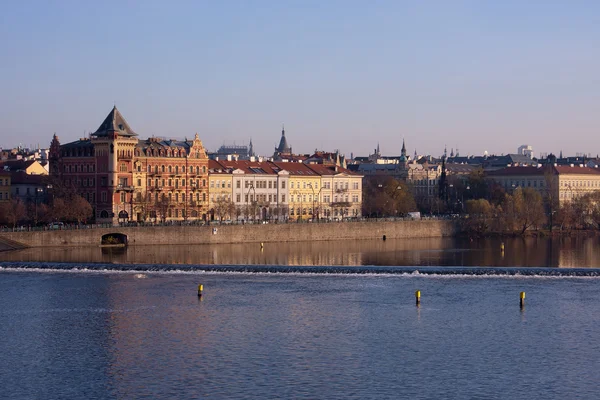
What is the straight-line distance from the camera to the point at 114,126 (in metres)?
86.2

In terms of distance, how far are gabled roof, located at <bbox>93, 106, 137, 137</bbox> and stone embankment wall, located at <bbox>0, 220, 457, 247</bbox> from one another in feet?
38.8

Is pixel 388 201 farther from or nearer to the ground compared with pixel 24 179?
nearer to the ground

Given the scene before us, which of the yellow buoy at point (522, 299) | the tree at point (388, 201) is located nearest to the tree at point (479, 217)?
the tree at point (388, 201)

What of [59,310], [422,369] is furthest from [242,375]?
[59,310]

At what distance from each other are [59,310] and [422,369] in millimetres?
17205

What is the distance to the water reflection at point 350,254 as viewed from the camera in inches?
2547

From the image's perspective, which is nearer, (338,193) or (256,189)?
(256,189)

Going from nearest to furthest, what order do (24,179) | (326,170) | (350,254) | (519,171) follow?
(350,254), (24,179), (326,170), (519,171)

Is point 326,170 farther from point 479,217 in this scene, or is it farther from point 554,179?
point 554,179

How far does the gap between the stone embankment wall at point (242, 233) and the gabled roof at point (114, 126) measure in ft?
38.8

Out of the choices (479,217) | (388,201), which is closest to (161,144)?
(388,201)

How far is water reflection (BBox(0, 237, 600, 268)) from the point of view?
64.7m

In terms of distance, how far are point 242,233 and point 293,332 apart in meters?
44.8

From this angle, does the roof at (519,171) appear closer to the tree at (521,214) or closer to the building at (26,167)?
the tree at (521,214)
